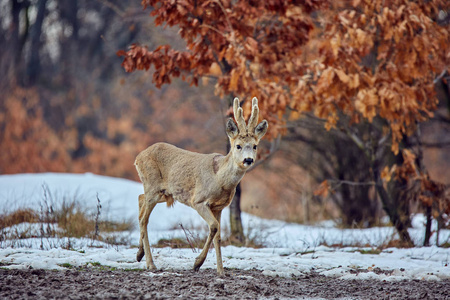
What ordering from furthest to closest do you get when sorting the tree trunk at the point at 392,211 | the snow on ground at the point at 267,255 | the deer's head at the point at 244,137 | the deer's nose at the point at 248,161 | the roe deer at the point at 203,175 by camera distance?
the tree trunk at the point at 392,211 < the snow on ground at the point at 267,255 < the roe deer at the point at 203,175 < the deer's head at the point at 244,137 < the deer's nose at the point at 248,161

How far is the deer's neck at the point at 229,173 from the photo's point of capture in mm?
6258

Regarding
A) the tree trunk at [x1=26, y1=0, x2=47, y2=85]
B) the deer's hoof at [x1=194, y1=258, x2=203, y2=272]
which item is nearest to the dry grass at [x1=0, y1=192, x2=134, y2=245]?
the deer's hoof at [x1=194, y1=258, x2=203, y2=272]

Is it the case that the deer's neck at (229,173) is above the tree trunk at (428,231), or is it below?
above

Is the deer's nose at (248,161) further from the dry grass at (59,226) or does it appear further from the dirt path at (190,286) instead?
the dry grass at (59,226)

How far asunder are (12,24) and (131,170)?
7.86 metres

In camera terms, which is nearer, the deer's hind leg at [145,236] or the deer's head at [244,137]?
the deer's head at [244,137]

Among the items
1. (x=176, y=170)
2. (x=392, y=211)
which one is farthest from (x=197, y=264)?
(x=392, y=211)

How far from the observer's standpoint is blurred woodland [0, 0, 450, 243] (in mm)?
8500

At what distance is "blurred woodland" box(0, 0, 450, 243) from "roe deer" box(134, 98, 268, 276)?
5.85 feet

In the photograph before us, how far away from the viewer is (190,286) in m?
5.61

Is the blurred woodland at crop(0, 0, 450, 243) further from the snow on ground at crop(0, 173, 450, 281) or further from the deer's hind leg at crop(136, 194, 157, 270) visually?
the deer's hind leg at crop(136, 194, 157, 270)

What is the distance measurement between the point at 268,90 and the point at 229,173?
2.49m

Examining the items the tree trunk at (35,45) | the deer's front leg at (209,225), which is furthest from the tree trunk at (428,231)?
the tree trunk at (35,45)

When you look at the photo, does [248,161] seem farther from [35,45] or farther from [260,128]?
[35,45]
